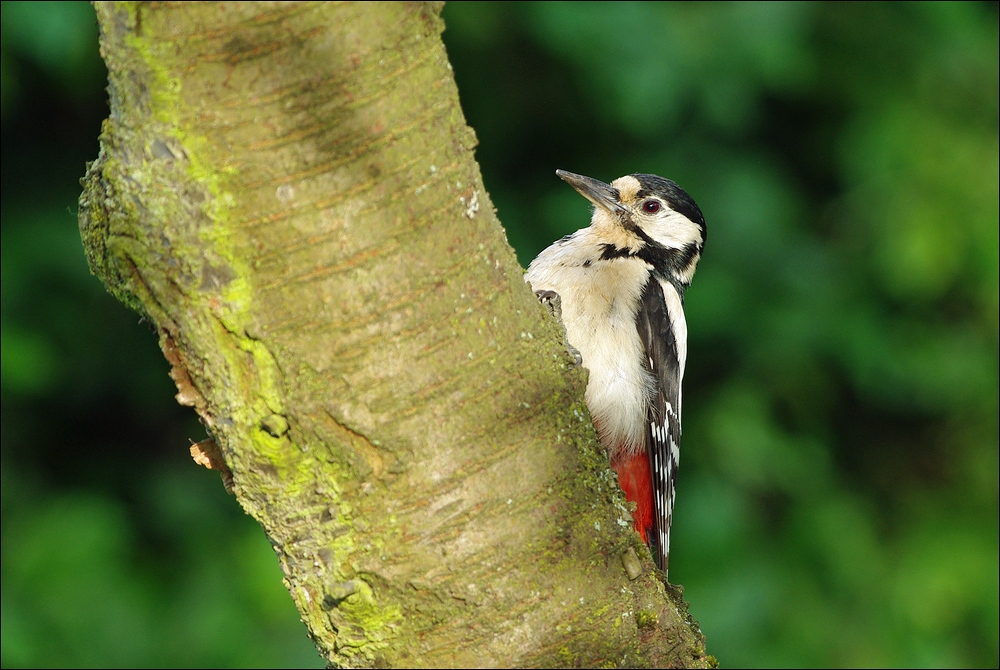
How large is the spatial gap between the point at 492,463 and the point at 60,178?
3.74m

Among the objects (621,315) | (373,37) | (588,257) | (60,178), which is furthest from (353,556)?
(60,178)

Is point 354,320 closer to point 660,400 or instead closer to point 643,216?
point 660,400

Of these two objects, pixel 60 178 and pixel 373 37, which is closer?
pixel 373 37

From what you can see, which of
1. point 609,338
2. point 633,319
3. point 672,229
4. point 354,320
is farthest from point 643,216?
point 354,320

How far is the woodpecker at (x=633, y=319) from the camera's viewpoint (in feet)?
9.82

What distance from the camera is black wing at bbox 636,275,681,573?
312 centimetres

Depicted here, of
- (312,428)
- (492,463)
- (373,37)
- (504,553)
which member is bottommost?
(504,553)

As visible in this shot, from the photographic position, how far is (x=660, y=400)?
3.14 meters

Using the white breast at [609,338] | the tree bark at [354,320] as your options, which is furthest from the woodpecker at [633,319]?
the tree bark at [354,320]

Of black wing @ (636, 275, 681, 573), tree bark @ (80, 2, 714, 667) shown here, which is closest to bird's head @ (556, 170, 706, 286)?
black wing @ (636, 275, 681, 573)

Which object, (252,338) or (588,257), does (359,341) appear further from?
(588,257)

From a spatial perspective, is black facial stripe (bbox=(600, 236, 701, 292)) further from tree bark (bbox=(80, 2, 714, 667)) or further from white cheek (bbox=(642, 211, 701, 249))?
tree bark (bbox=(80, 2, 714, 667))

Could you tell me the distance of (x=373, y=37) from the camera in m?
1.22

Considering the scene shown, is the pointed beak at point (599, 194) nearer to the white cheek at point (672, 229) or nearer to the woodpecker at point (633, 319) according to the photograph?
the woodpecker at point (633, 319)
